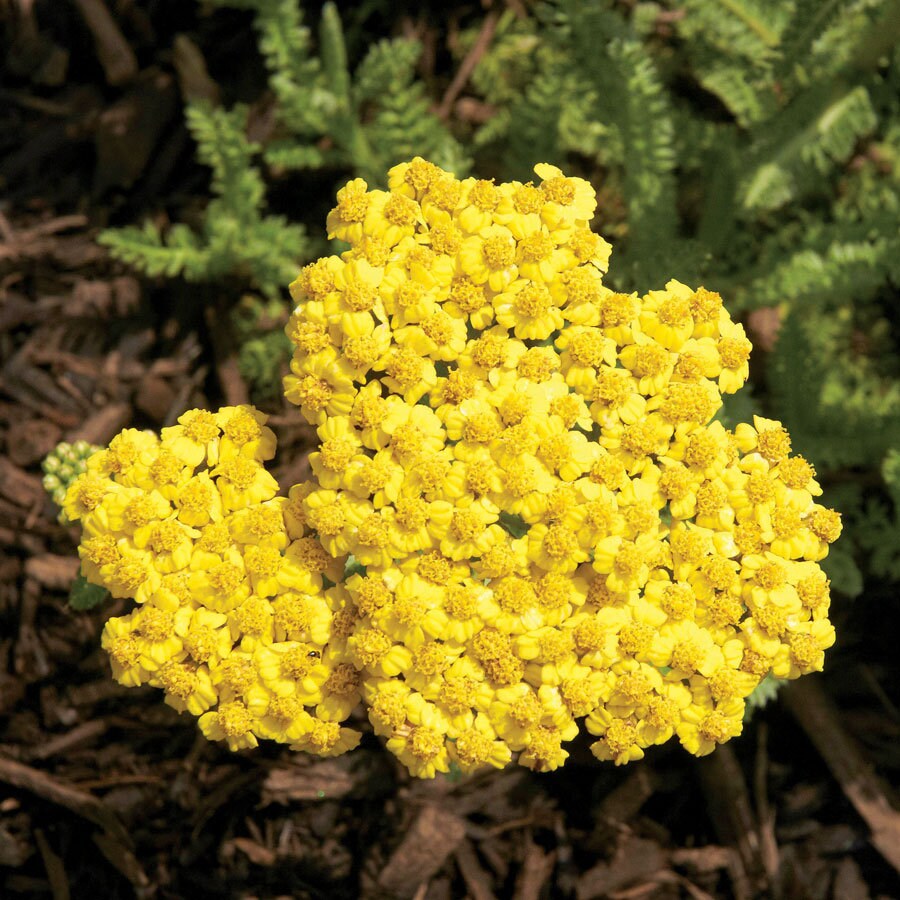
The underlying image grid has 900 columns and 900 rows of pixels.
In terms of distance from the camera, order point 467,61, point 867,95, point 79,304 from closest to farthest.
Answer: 1. point 867,95
2. point 79,304
3. point 467,61

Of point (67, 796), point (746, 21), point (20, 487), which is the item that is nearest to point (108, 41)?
point (20, 487)

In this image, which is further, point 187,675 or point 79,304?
point 79,304

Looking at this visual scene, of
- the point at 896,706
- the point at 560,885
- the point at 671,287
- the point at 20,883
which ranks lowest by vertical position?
the point at 20,883

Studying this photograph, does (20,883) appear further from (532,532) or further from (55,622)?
(532,532)

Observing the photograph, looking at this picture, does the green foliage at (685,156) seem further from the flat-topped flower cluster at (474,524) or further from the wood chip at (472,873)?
the wood chip at (472,873)

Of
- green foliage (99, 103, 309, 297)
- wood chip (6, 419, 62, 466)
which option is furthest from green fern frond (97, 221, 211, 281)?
wood chip (6, 419, 62, 466)

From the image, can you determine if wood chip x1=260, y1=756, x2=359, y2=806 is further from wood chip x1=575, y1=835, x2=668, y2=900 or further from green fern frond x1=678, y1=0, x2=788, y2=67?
green fern frond x1=678, y1=0, x2=788, y2=67

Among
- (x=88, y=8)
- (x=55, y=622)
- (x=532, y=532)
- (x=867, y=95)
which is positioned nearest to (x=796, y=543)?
(x=532, y=532)
